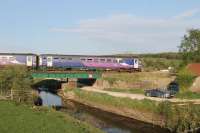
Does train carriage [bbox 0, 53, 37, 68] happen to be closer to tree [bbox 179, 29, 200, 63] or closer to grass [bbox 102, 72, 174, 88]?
grass [bbox 102, 72, 174, 88]

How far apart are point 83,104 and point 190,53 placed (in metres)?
28.3

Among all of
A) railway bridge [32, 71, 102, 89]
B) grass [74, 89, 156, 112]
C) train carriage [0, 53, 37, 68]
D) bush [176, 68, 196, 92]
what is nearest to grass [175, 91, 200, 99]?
bush [176, 68, 196, 92]

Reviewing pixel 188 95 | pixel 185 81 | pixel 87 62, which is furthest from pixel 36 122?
pixel 87 62

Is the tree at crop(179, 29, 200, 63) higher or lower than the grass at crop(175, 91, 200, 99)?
higher

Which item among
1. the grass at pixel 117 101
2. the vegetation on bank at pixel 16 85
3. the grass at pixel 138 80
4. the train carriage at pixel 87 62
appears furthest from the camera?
the train carriage at pixel 87 62

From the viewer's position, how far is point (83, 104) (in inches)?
2625

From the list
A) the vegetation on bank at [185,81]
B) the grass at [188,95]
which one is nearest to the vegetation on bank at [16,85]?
the grass at [188,95]

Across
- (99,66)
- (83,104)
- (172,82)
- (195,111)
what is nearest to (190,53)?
(172,82)

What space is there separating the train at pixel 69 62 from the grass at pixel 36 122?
4019cm

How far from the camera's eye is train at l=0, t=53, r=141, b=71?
8431 centimetres

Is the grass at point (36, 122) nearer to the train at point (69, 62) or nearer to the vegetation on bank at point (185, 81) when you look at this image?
the vegetation on bank at point (185, 81)

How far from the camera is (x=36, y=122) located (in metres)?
35.6

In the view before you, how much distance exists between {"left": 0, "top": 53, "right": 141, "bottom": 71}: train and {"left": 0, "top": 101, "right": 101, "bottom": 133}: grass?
132ft

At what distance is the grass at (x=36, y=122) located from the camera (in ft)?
106
